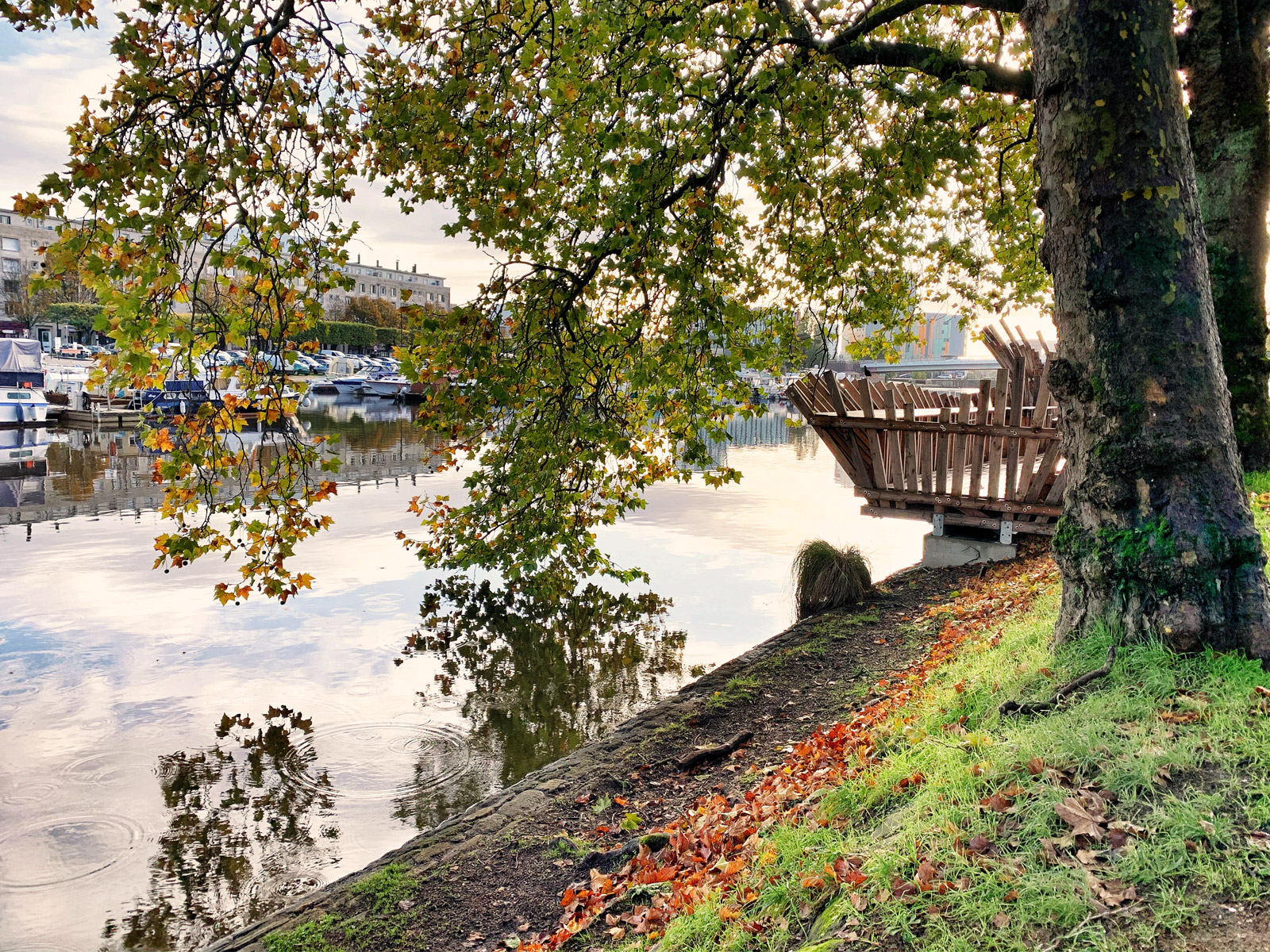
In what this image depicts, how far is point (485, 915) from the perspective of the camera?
5.02 metres

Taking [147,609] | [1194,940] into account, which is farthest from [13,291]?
[1194,940]

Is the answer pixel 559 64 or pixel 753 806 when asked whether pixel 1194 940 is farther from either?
pixel 559 64

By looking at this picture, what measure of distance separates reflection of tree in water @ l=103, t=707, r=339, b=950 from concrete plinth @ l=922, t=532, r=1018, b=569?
9.67 m

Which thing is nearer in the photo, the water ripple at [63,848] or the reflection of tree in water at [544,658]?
the water ripple at [63,848]

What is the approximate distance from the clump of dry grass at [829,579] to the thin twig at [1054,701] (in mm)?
7405

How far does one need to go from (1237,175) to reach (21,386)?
47.6 metres

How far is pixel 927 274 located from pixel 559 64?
7592 millimetres

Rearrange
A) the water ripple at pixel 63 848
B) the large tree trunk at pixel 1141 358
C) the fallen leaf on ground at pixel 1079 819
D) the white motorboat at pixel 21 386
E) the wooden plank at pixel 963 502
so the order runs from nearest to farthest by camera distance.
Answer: the fallen leaf on ground at pixel 1079 819
the large tree trunk at pixel 1141 358
the water ripple at pixel 63 848
the wooden plank at pixel 963 502
the white motorboat at pixel 21 386

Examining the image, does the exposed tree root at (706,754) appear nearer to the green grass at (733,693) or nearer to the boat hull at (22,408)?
the green grass at (733,693)

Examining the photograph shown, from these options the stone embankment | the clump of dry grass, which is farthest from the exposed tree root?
the clump of dry grass

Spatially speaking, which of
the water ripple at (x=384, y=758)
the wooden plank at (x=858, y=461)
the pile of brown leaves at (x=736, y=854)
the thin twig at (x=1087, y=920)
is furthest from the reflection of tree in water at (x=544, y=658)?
the thin twig at (x=1087, y=920)

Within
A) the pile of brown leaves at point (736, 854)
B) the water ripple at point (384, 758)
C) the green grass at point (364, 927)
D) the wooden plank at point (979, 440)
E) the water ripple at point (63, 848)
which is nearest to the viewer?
the pile of brown leaves at point (736, 854)

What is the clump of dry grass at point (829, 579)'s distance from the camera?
12.1m

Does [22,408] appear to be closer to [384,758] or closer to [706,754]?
[384,758]
